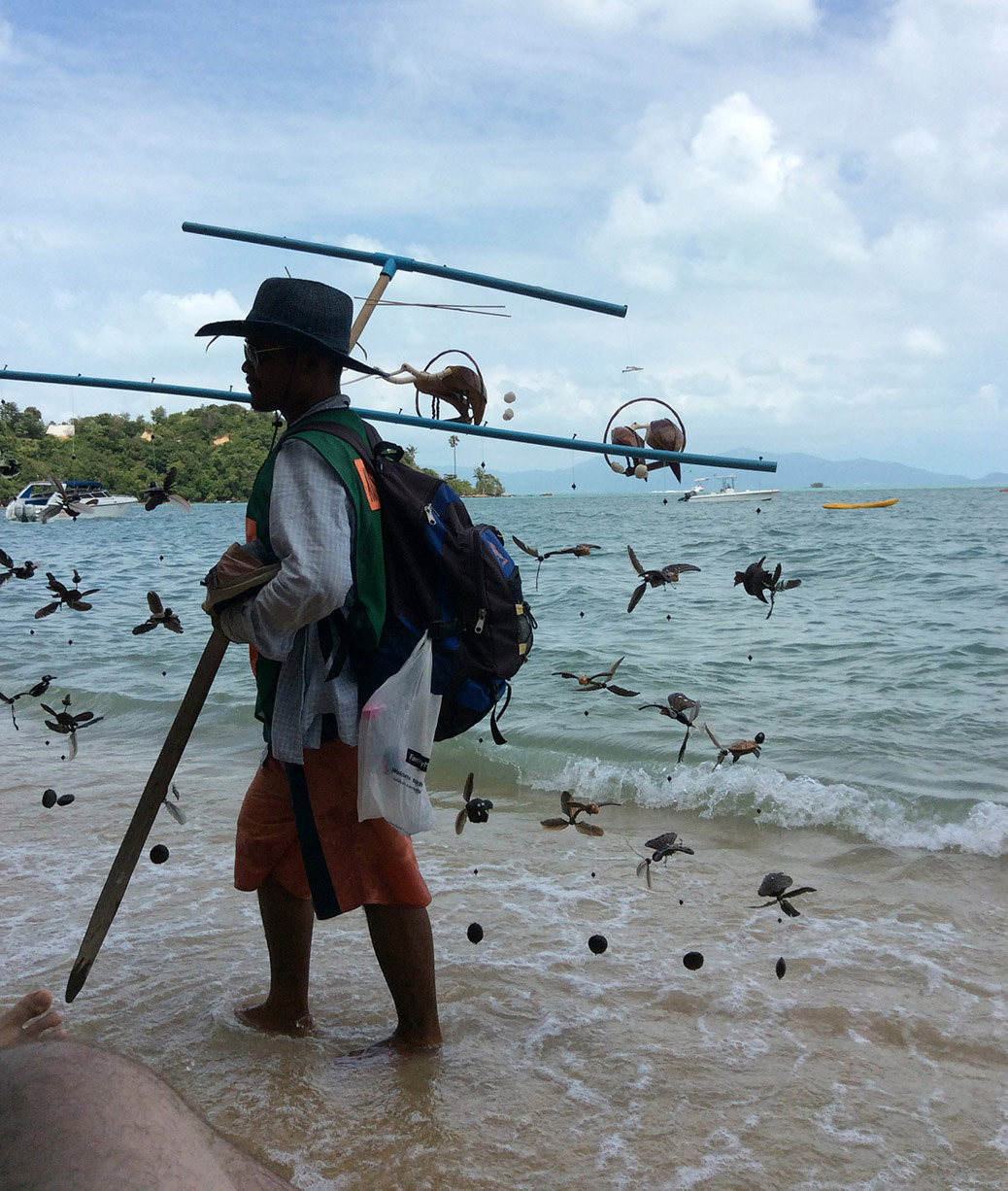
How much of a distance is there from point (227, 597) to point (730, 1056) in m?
2.05

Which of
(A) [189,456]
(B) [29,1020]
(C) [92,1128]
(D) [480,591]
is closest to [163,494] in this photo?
(D) [480,591]

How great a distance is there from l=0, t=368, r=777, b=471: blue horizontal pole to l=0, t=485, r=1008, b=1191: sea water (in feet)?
5.83

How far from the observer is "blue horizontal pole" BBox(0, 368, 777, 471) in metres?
2.75

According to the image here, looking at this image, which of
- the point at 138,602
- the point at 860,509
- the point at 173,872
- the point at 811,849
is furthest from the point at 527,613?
the point at 860,509

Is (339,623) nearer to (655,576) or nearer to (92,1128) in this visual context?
(655,576)

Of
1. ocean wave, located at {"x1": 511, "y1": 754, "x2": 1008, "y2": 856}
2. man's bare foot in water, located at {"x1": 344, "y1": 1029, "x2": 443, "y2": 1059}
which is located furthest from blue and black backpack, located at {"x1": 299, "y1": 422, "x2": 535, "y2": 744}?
ocean wave, located at {"x1": 511, "y1": 754, "x2": 1008, "y2": 856}

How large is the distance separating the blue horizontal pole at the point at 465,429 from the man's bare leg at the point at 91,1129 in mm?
1986

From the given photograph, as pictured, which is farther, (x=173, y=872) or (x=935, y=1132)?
(x=173, y=872)

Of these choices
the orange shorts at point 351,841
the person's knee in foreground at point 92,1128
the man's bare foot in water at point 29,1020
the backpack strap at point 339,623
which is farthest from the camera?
the orange shorts at point 351,841

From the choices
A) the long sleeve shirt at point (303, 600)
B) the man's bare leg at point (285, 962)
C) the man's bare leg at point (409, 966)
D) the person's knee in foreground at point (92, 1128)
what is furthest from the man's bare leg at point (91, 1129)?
the man's bare leg at point (285, 962)

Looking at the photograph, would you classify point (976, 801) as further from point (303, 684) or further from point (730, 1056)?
point (303, 684)

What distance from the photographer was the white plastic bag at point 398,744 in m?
2.57

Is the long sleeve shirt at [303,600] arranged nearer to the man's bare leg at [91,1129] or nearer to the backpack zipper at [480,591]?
the backpack zipper at [480,591]

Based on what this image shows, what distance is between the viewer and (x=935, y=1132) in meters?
2.72
